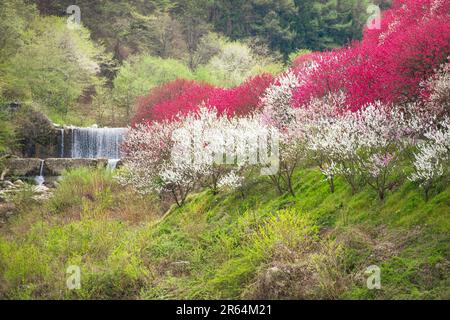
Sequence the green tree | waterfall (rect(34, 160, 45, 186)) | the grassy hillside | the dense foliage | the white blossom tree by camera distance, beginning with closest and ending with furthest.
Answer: the grassy hillside
the white blossom tree
the dense foliage
waterfall (rect(34, 160, 45, 186))
the green tree

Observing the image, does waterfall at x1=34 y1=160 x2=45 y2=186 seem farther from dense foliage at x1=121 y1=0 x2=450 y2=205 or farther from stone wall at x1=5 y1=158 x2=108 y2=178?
dense foliage at x1=121 y1=0 x2=450 y2=205

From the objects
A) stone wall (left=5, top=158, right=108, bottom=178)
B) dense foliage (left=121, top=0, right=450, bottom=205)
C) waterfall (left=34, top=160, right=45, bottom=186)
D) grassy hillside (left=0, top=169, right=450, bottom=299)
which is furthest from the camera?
stone wall (left=5, top=158, right=108, bottom=178)

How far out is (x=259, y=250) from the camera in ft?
23.8

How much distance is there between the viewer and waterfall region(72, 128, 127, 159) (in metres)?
23.9

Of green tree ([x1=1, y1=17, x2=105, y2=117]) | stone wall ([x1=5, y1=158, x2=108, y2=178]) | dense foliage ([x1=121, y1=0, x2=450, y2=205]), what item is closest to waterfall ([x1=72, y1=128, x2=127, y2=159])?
stone wall ([x1=5, y1=158, x2=108, y2=178])

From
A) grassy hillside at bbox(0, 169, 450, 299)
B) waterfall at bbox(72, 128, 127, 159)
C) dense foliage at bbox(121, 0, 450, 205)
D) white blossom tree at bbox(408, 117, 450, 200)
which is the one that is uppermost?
waterfall at bbox(72, 128, 127, 159)

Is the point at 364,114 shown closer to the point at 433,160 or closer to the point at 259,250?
the point at 433,160

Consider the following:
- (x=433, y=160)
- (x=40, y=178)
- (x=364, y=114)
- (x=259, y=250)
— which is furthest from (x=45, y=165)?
(x=433, y=160)

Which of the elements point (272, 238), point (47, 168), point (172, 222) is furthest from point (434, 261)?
point (47, 168)

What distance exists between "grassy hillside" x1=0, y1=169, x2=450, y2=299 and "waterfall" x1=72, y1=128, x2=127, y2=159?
41.5 ft

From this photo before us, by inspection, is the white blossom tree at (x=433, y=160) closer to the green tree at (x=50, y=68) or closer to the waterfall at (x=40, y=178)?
the waterfall at (x=40, y=178)

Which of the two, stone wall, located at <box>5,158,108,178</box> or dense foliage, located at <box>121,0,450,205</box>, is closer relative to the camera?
dense foliage, located at <box>121,0,450,205</box>

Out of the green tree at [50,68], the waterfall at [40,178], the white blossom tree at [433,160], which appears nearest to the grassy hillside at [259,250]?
the white blossom tree at [433,160]
